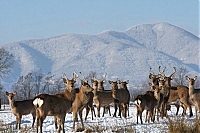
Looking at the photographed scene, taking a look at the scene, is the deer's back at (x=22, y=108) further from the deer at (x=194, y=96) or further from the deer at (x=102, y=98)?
the deer at (x=194, y=96)

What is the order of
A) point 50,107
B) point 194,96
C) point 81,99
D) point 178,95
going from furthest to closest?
point 178,95 → point 194,96 → point 81,99 → point 50,107

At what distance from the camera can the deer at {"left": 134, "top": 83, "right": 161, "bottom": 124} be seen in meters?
22.7

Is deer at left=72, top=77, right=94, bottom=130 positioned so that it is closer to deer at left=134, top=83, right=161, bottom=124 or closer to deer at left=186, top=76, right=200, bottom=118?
deer at left=134, top=83, right=161, bottom=124

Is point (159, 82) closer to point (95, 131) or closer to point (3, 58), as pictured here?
point (95, 131)

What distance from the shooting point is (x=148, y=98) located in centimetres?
2323

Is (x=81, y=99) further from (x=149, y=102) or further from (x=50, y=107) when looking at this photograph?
(x=50, y=107)

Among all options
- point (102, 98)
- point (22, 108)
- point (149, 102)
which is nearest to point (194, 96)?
point (149, 102)

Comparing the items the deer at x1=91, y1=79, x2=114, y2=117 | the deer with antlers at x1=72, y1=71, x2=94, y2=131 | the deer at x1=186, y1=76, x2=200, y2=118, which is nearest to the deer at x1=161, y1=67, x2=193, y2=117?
the deer at x1=186, y1=76, x2=200, y2=118

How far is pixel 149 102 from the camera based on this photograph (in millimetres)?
23094

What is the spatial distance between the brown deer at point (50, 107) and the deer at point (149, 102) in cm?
410

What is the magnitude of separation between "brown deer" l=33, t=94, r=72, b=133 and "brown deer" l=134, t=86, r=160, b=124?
13.5 feet

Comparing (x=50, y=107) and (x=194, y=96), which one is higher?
(x=194, y=96)

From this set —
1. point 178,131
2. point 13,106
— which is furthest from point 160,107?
point 178,131

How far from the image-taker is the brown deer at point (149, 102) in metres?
22.7
